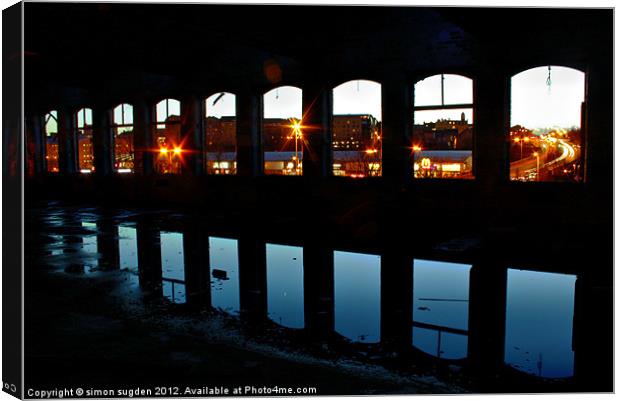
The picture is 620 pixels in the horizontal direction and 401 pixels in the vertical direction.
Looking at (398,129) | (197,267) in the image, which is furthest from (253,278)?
(398,129)

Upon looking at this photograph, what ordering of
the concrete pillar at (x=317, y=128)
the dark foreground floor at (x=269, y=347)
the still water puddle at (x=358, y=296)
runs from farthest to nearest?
the concrete pillar at (x=317, y=128) → the still water puddle at (x=358, y=296) → the dark foreground floor at (x=269, y=347)

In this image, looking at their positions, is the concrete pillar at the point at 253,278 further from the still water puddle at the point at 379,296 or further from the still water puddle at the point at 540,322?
the still water puddle at the point at 540,322

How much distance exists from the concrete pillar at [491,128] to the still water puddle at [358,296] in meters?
4.63

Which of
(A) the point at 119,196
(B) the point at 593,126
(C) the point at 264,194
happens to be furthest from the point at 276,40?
(A) the point at 119,196

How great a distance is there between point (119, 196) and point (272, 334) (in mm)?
16466

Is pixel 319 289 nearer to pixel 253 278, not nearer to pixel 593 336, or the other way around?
pixel 253 278

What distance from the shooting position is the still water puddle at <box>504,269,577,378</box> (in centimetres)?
392

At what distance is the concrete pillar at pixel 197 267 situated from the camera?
18.7ft

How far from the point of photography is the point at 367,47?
1295 cm

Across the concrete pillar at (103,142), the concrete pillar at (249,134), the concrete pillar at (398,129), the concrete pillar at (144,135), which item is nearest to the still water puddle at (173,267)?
the concrete pillar at (249,134)

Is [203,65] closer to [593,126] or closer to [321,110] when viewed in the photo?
[321,110]

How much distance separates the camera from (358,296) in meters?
5.81

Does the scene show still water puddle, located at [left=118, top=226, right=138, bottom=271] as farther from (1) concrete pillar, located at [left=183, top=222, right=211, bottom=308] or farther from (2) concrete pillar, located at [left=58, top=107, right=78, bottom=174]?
(2) concrete pillar, located at [left=58, top=107, right=78, bottom=174]

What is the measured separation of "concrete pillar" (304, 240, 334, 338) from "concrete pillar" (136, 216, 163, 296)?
1.78m
